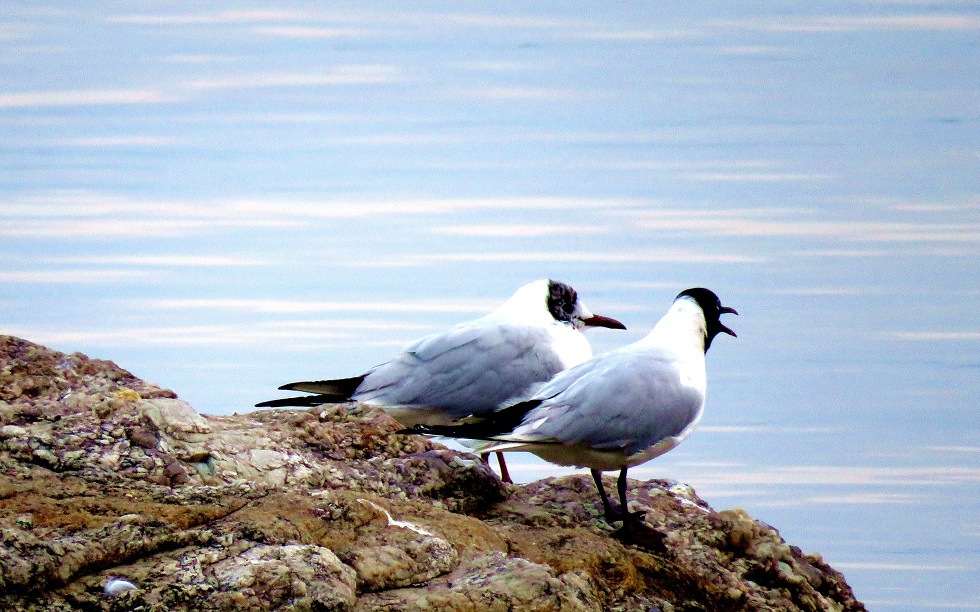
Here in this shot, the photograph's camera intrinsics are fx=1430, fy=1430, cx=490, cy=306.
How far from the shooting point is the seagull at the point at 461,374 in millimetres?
8224

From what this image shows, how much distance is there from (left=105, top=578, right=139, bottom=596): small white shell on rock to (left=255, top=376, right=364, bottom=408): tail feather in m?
2.54

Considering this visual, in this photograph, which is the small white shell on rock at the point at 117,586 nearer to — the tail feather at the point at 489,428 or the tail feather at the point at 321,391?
the tail feather at the point at 489,428

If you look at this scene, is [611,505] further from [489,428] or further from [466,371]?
[466,371]

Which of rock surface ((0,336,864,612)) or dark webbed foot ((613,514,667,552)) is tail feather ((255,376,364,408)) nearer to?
rock surface ((0,336,864,612))

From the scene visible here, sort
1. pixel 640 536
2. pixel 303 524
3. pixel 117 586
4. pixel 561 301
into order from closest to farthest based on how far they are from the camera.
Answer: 1. pixel 117 586
2. pixel 303 524
3. pixel 640 536
4. pixel 561 301

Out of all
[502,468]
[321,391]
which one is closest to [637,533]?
[502,468]

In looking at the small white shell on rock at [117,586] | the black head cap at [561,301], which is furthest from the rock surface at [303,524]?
the black head cap at [561,301]

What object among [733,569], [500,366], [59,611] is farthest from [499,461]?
[59,611]

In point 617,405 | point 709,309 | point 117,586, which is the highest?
point 709,309

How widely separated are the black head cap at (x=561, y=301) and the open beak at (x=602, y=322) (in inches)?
5.4

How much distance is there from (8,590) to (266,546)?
3.07 ft

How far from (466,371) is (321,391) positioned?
841 mm

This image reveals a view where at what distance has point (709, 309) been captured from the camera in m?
8.09

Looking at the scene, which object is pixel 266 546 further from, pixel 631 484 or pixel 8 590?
pixel 631 484
